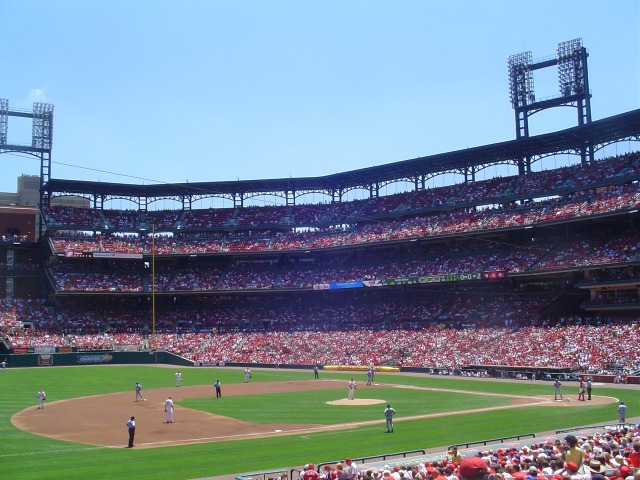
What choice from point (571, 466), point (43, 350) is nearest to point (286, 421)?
point (571, 466)

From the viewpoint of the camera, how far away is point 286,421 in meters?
28.7

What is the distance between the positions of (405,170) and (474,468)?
2711 inches

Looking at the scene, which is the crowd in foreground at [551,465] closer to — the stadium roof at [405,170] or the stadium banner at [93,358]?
the stadium roof at [405,170]

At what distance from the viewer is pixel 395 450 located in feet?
68.9

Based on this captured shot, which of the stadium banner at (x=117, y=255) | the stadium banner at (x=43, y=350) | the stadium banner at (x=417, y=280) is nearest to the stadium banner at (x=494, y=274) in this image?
the stadium banner at (x=417, y=280)

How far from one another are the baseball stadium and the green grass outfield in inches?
6.6

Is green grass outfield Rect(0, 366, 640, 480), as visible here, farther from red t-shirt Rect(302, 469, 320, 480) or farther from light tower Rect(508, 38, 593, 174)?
light tower Rect(508, 38, 593, 174)

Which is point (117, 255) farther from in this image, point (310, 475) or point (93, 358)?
point (310, 475)

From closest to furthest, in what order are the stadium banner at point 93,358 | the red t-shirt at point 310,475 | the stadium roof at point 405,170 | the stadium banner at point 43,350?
the red t-shirt at point 310,475
the stadium roof at point 405,170
the stadium banner at point 43,350
the stadium banner at point 93,358

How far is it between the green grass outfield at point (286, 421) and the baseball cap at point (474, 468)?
46.4 feet

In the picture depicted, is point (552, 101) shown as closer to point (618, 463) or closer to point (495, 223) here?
point (495, 223)

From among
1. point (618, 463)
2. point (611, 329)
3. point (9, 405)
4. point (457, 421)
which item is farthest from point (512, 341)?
point (618, 463)

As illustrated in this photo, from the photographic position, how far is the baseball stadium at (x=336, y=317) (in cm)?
2334

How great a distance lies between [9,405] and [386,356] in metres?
33.4
